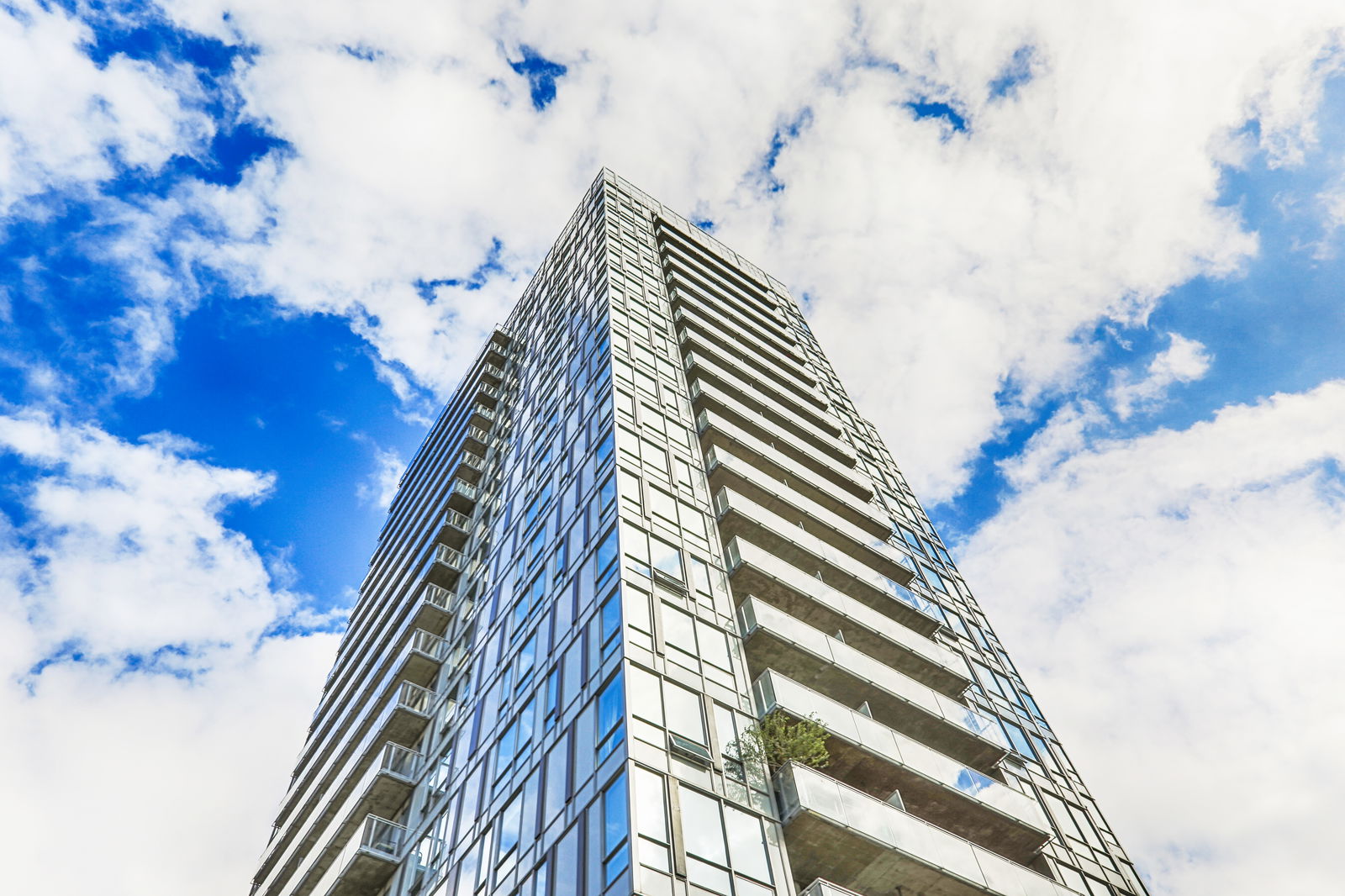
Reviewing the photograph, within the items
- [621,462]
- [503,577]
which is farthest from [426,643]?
[621,462]

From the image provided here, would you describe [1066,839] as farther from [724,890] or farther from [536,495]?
[536,495]

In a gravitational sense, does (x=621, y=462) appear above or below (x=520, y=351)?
below

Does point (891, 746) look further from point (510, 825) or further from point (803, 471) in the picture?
point (803, 471)

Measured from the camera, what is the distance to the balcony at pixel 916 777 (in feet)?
71.9

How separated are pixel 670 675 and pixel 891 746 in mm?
6371

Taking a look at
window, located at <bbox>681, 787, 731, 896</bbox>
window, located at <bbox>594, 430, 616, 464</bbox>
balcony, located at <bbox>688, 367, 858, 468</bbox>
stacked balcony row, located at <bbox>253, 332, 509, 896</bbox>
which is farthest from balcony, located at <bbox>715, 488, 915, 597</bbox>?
window, located at <bbox>681, 787, 731, 896</bbox>

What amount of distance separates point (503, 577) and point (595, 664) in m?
10.6

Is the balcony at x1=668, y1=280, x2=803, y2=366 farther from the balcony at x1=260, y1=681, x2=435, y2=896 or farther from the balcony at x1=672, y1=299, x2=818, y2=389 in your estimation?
the balcony at x1=260, y1=681, x2=435, y2=896

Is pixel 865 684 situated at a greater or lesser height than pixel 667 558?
lesser

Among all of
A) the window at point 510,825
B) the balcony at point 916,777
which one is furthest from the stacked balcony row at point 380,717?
the balcony at point 916,777

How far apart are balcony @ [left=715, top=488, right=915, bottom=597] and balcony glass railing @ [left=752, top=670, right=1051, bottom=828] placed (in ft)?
22.3

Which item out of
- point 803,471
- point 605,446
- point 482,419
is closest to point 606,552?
point 605,446

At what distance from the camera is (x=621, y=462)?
27266mm

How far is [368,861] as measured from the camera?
25.8m
